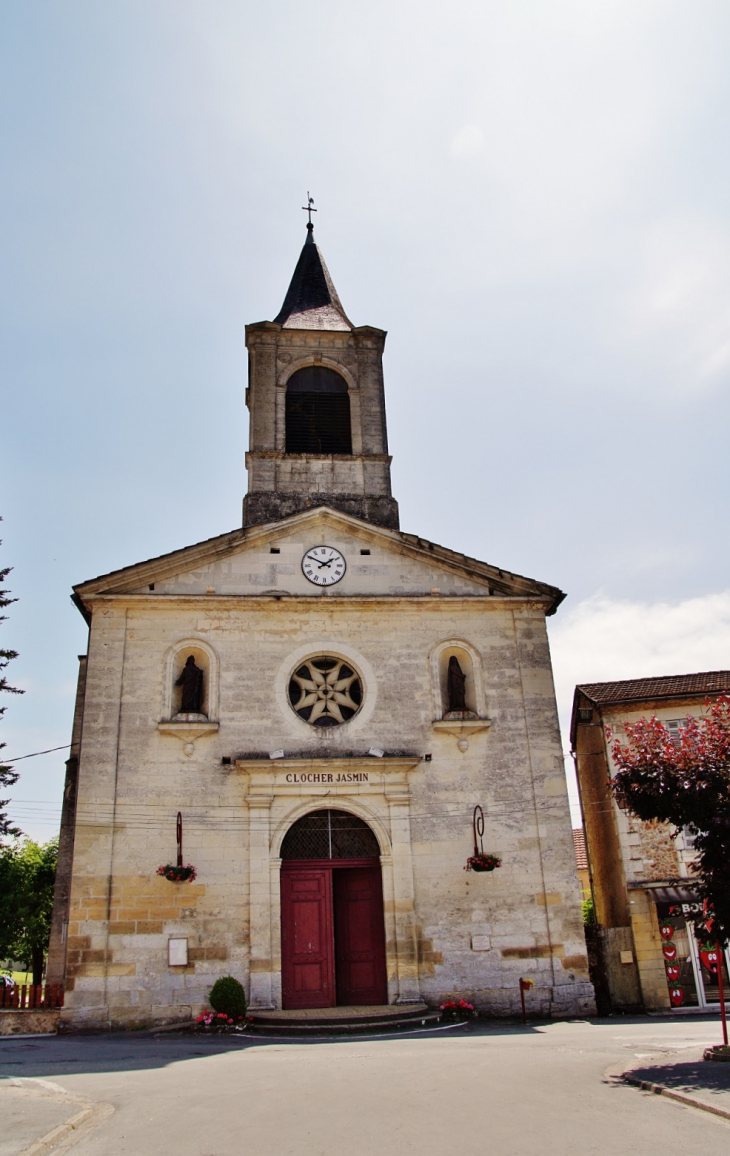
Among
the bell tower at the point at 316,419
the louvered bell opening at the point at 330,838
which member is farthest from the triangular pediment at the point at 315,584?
the louvered bell opening at the point at 330,838

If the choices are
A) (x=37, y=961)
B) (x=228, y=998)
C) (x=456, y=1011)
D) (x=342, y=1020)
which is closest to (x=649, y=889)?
(x=456, y=1011)

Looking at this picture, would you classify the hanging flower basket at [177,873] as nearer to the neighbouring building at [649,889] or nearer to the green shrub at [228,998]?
the green shrub at [228,998]

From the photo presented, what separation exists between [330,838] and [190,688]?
3811mm

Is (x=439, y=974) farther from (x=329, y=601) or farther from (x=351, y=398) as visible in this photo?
(x=351, y=398)

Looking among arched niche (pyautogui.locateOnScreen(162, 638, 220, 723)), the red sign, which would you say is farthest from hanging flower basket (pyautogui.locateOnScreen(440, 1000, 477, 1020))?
arched niche (pyautogui.locateOnScreen(162, 638, 220, 723))

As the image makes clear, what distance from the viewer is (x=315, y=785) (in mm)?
16875

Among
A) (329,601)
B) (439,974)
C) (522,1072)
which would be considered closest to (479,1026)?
(439,974)

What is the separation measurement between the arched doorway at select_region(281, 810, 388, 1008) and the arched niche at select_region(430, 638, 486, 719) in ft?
9.28

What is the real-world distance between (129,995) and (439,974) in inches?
207

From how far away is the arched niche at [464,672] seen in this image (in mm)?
17891

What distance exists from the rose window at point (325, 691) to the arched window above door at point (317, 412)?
6178 mm

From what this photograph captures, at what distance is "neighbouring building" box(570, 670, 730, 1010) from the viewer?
17938 mm

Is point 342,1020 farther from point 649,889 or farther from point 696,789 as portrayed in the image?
point 696,789

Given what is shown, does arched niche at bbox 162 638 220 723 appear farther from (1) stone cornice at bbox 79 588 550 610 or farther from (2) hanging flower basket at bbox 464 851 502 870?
(2) hanging flower basket at bbox 464 851 502 870
